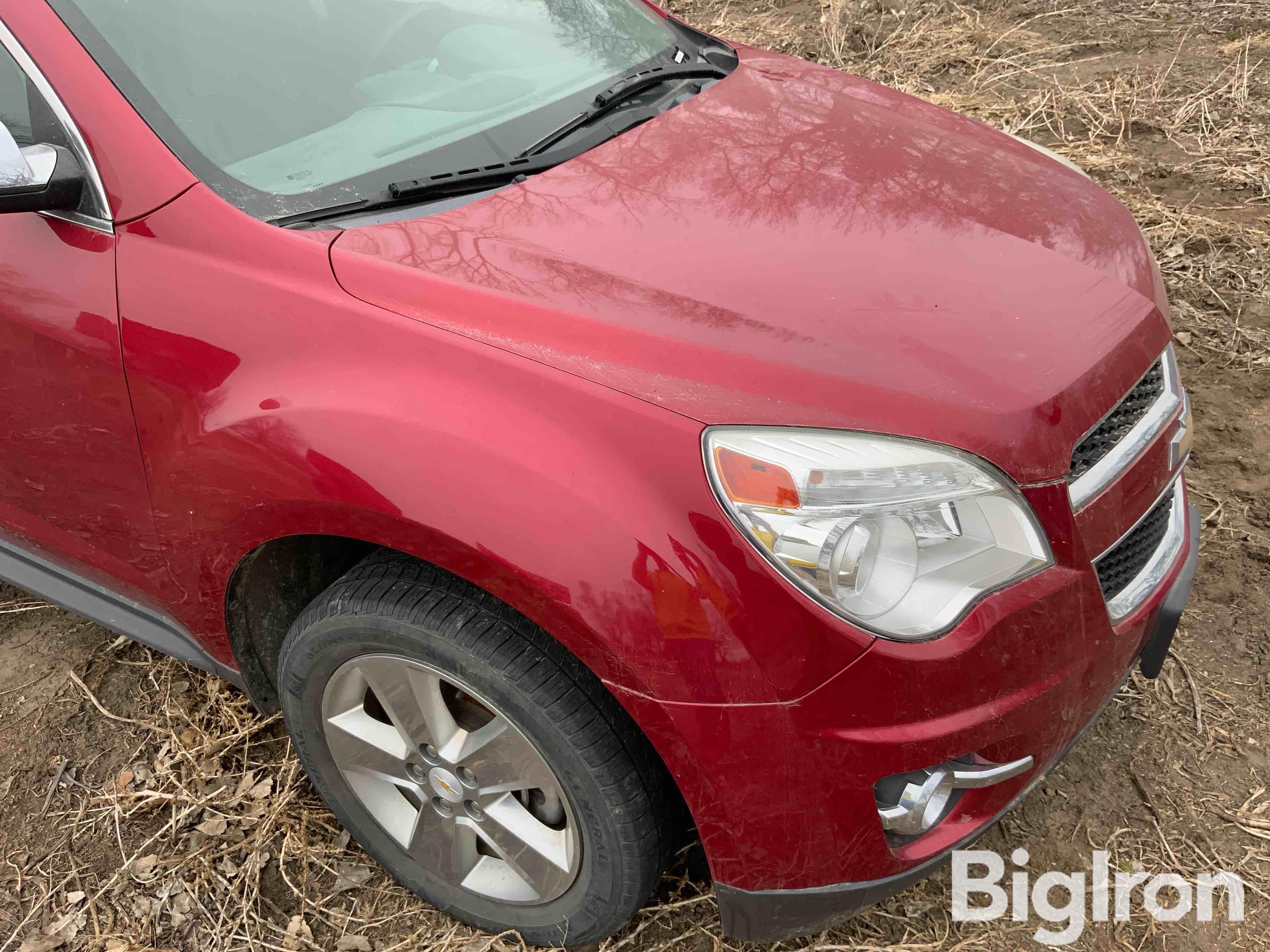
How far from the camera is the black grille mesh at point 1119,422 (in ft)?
4.94

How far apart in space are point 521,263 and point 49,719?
5.93ft

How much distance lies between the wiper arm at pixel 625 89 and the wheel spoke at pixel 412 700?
37.4 inches

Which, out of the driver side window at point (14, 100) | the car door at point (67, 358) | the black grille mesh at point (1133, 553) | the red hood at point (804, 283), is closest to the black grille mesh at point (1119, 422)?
the red hood at point (804, 283)

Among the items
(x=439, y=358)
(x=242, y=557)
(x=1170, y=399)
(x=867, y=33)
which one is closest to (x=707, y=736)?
(x=439, y=358)

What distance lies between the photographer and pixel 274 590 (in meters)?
1.85

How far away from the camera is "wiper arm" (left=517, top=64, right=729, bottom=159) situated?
1914mm

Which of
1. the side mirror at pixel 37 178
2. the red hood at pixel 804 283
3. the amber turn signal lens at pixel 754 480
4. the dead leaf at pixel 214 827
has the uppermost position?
the side mirror at pixel 37 178

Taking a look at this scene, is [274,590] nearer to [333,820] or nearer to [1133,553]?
[333,820]

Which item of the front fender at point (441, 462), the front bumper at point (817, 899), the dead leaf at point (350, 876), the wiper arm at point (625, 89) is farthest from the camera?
the dead leaf at point (350, 876)

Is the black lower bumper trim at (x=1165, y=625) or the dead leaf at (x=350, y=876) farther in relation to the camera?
the dead leaf at (x=350, y=876)

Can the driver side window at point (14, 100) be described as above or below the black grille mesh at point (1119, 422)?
above

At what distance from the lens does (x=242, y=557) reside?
67.7 inches

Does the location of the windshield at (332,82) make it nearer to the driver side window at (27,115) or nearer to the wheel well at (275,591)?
the driver side window at (27,115)

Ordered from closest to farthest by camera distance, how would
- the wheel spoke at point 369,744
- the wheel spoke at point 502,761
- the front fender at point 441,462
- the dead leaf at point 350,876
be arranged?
the front fender at point 441,462, the wheel spoke at point 502,761, the wheel spoke at point 369,744, the dead leaf at point 350,876
